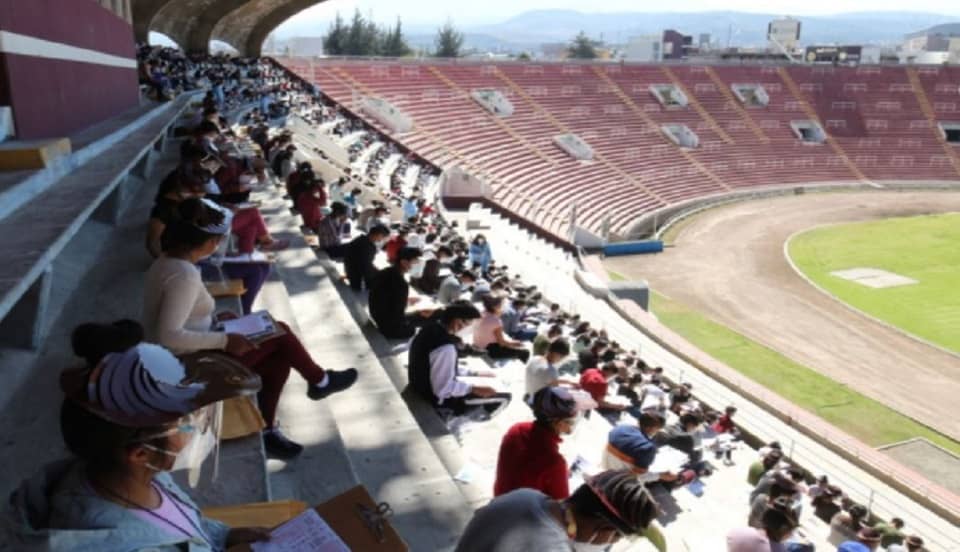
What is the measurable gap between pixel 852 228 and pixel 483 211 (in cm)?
1375

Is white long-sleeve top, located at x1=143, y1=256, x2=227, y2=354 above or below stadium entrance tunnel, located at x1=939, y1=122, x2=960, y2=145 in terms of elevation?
above

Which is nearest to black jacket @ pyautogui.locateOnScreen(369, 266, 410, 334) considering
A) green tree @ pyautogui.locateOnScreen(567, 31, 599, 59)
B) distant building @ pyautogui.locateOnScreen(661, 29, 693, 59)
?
green tree @ pyautogui.locateOnScreen(567, 31, 599, 59)

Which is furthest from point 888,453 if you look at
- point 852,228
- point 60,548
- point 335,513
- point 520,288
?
point 852,228

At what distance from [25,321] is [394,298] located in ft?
8.65

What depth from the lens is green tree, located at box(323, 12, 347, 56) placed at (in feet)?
210

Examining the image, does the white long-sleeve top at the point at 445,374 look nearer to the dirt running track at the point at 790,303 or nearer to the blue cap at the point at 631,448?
the blue cap at the point at 631,448

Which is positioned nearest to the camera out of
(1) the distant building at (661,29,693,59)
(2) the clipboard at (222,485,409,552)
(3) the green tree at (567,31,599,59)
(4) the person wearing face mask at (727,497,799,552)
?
(2) the clipboard at (222,485,409,552)

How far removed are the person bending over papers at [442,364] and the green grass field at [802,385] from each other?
8.70m

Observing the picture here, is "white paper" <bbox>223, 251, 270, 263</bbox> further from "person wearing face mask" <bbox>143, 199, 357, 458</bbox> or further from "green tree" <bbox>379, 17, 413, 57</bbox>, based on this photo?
"green tree" <bbox>379, 17, 413, 57</bbox>

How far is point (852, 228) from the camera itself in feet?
88.4

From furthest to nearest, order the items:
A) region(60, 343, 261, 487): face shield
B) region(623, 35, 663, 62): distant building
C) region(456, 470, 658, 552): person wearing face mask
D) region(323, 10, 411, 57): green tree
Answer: region(323, 10, 411, 57): green tree, region(623, 35, 663, 62): distant building, region(456, 470, 658, 552): person wearing face mask, region(60, 343, 261, 487): face shield

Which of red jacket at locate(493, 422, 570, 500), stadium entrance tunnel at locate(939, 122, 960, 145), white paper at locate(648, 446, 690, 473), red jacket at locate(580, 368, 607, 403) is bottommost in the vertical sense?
stadium entrance tunnel at locate(939, 122, 960, 145)

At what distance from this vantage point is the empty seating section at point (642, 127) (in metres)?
27.4

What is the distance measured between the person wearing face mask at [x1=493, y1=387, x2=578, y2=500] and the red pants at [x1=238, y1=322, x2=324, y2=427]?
109 centimetres
